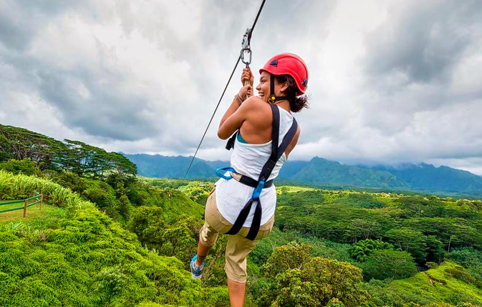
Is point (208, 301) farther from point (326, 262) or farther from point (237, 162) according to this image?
point (326, 262)

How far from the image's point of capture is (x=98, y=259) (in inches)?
216

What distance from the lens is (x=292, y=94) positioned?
7.13 ft

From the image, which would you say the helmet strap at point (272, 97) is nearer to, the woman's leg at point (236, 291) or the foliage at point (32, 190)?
the woman's leg at point (236, 291)

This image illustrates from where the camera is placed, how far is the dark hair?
2.12 metres

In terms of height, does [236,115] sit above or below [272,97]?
below

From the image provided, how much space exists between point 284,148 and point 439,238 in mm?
86039

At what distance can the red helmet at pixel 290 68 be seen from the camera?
2.09m

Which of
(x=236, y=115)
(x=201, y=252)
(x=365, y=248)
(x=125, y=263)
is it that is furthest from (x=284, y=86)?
(x=365, y=248)

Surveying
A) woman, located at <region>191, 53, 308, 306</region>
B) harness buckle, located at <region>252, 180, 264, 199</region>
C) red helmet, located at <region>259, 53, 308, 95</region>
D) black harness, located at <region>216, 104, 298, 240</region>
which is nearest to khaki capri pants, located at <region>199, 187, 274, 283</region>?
woman, located at <region>191, 53, 308, 306</region>

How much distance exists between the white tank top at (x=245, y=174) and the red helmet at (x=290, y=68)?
1.18ft

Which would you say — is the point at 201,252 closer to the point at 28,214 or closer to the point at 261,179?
the point at 261,179

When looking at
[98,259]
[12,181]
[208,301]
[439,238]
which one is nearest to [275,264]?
[208,301]

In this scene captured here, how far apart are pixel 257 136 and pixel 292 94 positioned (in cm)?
60

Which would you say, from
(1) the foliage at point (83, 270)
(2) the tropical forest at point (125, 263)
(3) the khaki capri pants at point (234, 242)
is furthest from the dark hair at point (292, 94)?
(1) the foliage at point (83, 270)
